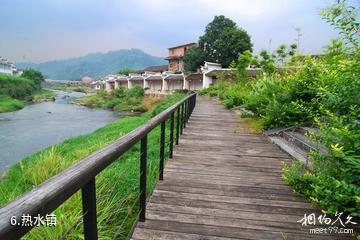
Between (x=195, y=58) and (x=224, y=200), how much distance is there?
37.2 metres

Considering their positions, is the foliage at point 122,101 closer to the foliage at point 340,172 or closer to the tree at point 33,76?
the tree at point 33,76

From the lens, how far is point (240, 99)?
11602 millimetres

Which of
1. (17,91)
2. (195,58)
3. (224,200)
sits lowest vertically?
(17,91)

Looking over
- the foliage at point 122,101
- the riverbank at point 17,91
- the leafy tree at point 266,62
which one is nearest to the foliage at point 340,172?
the leafy tree at point 266,62

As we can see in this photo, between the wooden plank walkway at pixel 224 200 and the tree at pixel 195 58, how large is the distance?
114ft

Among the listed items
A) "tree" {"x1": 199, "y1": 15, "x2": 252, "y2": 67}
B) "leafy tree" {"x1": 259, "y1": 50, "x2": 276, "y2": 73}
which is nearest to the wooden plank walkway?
"leafy tree" {"x1": 259, "y1": 50, "x2": 276, "y2": 73}

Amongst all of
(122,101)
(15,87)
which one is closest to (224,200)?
(122,101)

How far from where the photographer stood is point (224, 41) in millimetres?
36094

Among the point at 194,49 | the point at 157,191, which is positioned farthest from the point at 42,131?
the point at 194,49

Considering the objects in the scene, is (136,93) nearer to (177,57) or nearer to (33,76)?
(177,57)

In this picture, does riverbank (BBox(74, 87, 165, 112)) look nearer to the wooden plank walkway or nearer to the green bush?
the green bush

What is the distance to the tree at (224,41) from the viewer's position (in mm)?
35250

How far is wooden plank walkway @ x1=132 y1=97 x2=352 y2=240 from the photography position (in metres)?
2.34

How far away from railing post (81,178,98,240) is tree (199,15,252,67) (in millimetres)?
36048
